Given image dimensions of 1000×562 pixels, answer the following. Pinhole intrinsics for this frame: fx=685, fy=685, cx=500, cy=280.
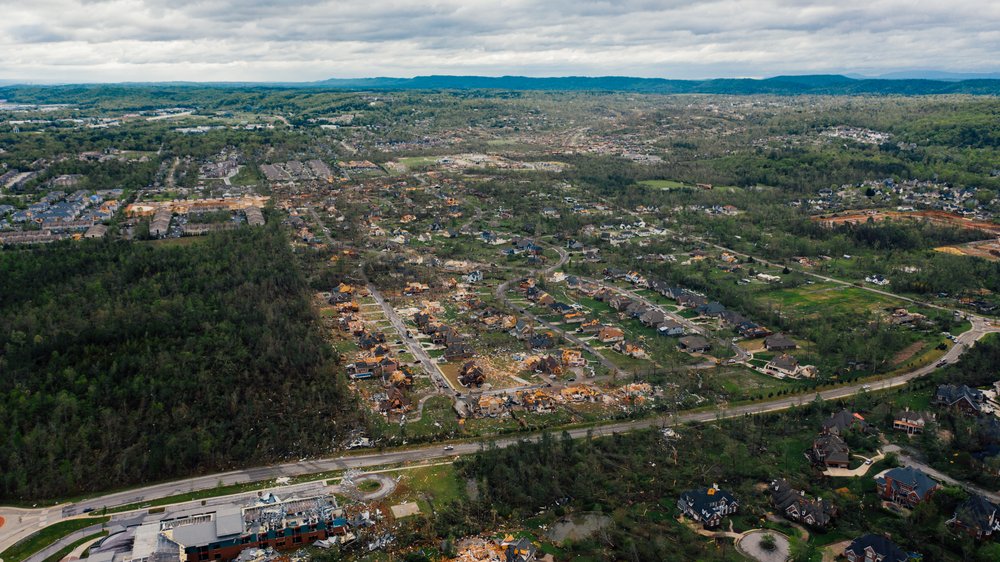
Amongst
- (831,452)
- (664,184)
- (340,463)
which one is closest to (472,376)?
(340,463)

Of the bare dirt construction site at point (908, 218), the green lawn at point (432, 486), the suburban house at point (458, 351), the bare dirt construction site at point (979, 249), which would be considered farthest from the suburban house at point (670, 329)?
the bare dirt construction site at point (908, 218)

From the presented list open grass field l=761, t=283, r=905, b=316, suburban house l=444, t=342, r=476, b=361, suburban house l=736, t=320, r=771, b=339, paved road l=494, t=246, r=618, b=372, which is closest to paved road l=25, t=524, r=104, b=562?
suburban house l=444, t=342, r=476, b=361

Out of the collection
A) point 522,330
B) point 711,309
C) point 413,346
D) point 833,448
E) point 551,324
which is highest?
point 711,309

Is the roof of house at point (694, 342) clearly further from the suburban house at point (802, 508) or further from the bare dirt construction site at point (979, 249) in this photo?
the bare dirt construction site at point (979, 249)

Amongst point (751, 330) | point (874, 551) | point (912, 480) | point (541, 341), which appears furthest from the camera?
point (751, 330)

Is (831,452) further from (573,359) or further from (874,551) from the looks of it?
(573,359)

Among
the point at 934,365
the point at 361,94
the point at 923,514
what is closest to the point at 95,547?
the point at 923,514

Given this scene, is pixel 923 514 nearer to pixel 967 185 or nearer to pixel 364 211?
pixel 364 211
